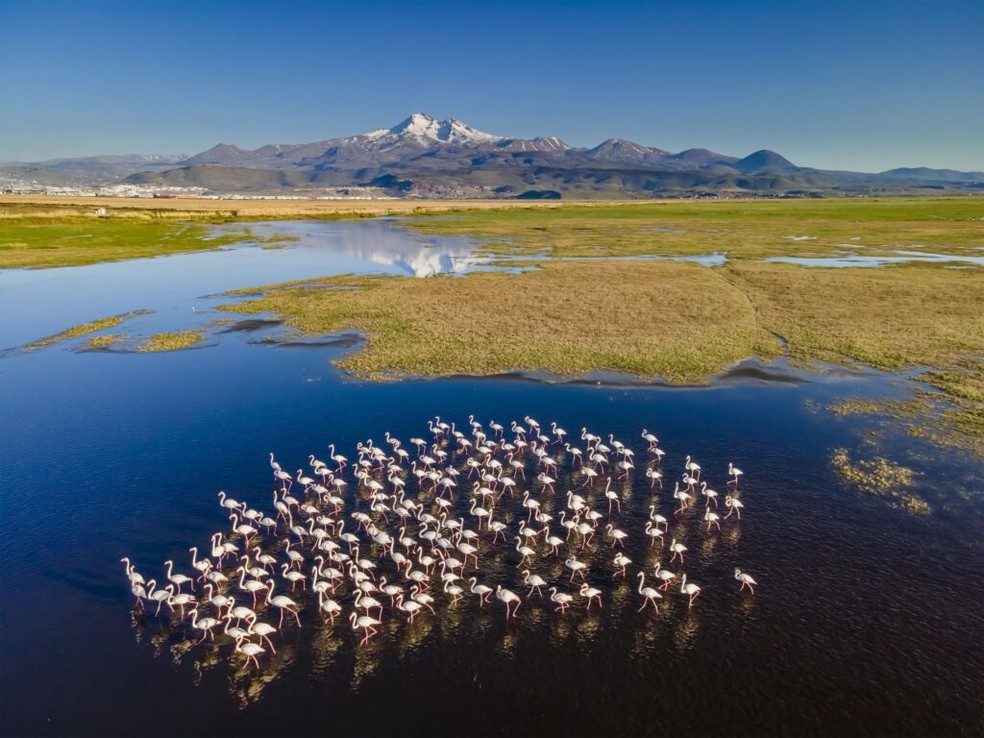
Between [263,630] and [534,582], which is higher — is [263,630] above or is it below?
below

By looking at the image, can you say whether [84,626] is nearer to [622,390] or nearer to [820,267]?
[622,390]

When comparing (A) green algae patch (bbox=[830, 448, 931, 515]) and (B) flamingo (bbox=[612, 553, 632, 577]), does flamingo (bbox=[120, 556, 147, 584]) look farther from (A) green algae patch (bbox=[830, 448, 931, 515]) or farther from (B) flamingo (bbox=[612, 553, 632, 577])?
(A) green algae patch (bbox=[830, 448, 931, 515])

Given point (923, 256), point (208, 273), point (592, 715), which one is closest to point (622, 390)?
point (592, 715)

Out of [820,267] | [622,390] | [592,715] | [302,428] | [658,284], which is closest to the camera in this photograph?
[592,715]

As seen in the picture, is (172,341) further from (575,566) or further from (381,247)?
(381,247)

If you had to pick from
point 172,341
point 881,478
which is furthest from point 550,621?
point 172,341

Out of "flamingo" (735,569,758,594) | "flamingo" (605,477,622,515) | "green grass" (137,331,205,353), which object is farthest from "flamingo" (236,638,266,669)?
"green grass" (137,331,205,353)

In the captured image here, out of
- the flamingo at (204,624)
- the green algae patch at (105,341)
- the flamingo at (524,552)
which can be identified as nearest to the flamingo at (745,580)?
the flamingo at (524,552)
